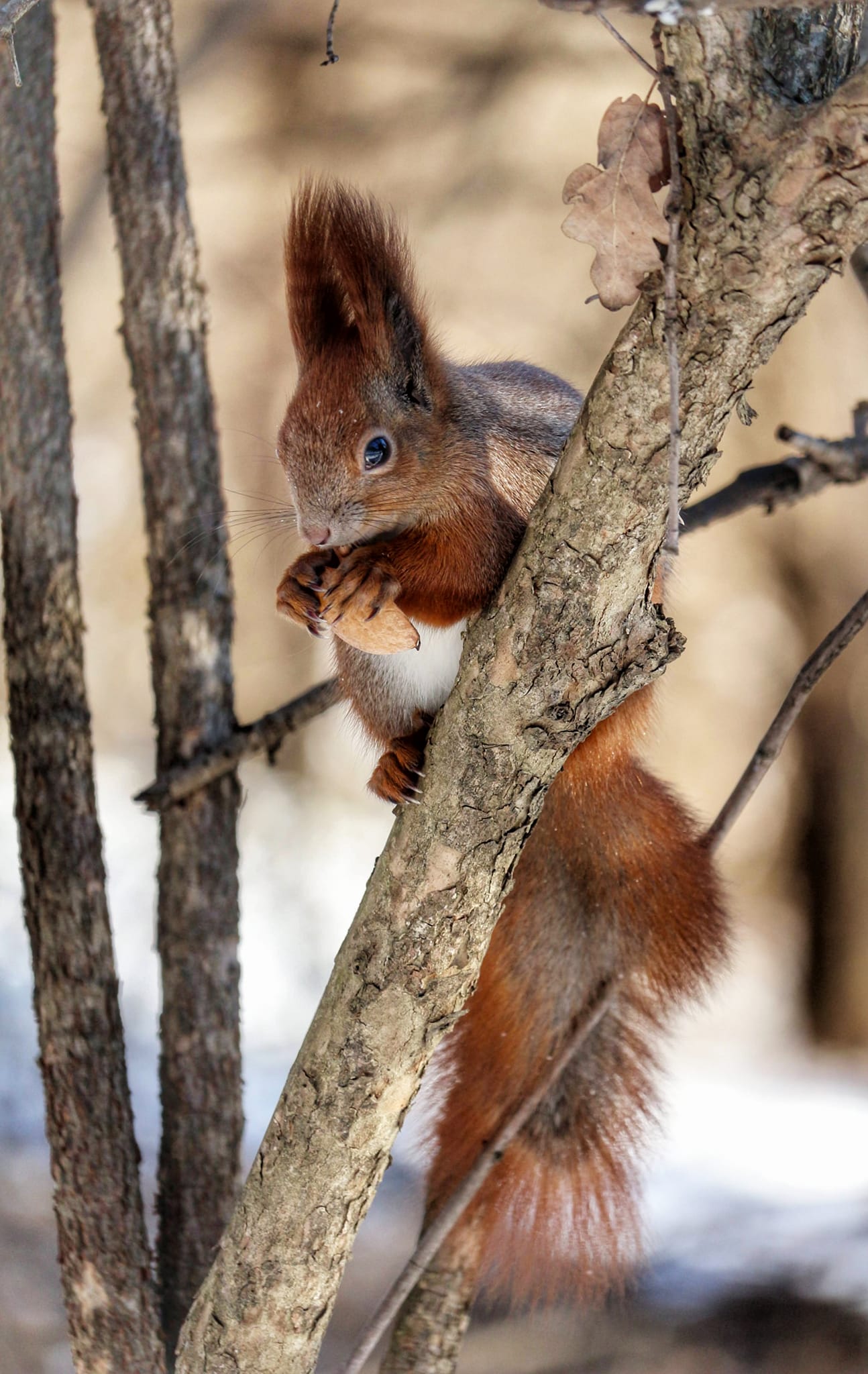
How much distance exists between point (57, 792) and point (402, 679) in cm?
57

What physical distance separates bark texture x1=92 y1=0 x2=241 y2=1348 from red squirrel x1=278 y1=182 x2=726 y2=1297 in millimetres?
396

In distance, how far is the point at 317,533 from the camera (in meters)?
1.16

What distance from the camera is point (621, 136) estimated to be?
0.76 metres

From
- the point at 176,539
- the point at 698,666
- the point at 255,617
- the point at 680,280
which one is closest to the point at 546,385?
the point at 176,539

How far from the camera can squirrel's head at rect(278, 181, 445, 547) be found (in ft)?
3.75

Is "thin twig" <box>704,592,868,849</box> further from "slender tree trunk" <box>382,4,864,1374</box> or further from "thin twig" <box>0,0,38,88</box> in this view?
"thin twig" <box>0,0,38,88</box>

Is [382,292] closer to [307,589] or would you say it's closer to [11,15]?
[307,589]

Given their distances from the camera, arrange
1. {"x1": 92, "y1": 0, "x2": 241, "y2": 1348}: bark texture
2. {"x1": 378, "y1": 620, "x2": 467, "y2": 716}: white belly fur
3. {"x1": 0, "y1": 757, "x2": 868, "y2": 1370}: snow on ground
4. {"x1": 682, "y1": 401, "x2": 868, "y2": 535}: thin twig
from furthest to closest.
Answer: {"x1": 0, "y1": 757, "x2": 868, "y2": 1370}: snow on ground
{"x1": 682, "y1": 401, "x2": 868, "y2": 535}: thin twig
{"x1": 92, "y1": 0, "x2": 241, "y2": 1348}: bark texture
{"x1": 378, "y1": 620, "x2": 467, "y2": 716}: white belly fur

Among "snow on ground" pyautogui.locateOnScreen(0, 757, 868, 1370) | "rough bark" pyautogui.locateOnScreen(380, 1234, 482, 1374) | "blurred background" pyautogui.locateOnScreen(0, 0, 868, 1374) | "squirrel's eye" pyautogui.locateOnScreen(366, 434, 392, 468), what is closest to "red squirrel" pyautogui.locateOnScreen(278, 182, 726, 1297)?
"squirrel's eye" pyautogui.locateOnScreen(366, 434, 392, 468)

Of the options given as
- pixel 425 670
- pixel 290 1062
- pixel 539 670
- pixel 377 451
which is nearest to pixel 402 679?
pixel 425 670

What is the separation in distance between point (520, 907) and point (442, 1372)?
2.52ft

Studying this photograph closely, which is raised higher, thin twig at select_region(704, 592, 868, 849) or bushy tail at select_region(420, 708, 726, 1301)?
thin twig at select_region(704, 592, 868, 849)

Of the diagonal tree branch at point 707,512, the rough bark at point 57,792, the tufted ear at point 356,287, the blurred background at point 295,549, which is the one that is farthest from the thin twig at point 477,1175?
the blurred background at point 295,549

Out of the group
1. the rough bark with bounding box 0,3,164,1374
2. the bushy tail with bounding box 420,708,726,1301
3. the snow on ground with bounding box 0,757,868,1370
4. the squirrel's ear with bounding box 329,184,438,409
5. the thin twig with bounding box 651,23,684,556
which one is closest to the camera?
the thin twig with bounding box 651,23,684,556
